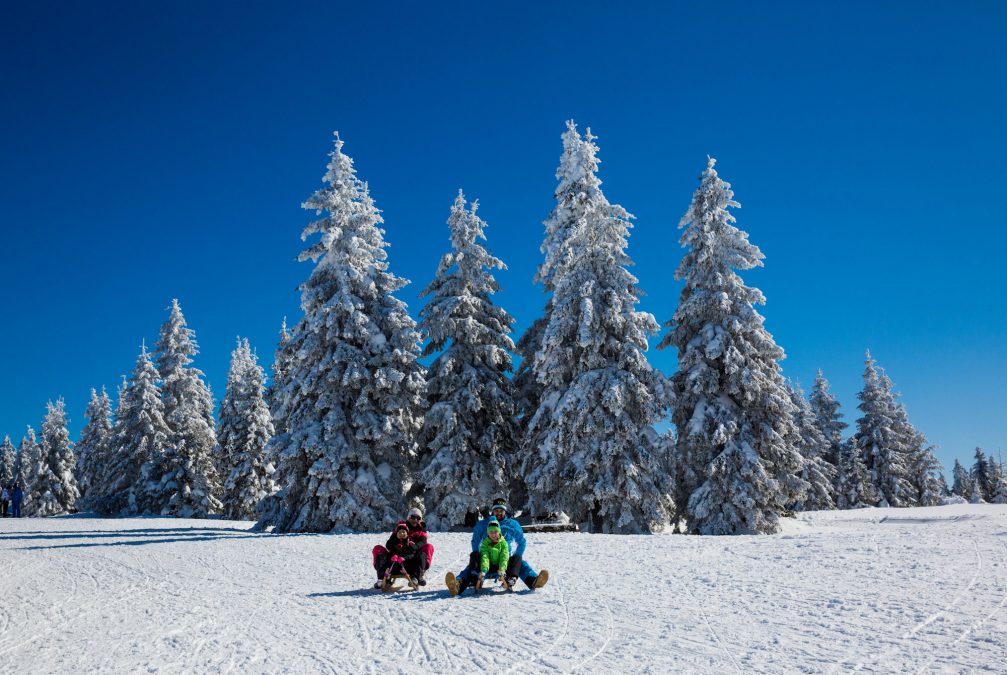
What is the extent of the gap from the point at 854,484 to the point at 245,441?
126ft

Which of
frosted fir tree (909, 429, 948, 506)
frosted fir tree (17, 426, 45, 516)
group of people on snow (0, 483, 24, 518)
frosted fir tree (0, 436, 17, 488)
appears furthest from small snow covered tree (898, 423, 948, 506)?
frosted fir tree (0, 436, 17, 488)

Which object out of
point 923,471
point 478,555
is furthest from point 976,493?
point 478,555

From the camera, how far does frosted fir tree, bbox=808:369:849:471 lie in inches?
1836

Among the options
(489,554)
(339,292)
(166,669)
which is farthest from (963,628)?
(339,292)

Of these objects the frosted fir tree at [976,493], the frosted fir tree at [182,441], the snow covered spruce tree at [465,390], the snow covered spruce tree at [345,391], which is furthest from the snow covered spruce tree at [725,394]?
the frosted fir tree at [976,493]

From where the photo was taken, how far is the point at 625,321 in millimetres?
21031

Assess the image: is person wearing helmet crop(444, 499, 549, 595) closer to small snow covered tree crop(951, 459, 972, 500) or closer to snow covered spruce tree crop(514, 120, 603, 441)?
snow covered spruce tree crop(514, 120, 603, 441)

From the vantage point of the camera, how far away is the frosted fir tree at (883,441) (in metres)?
39.9

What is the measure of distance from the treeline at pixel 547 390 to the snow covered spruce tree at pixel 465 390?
0.07 m

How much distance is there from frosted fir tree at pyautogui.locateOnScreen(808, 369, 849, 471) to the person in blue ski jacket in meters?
43.1

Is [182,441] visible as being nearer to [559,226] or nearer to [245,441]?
[245,441]

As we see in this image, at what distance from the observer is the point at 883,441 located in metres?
40.6

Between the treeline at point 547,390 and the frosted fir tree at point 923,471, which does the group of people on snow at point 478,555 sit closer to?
the treeline at point 547,390

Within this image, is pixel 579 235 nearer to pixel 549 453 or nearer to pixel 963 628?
pixel 549 453
